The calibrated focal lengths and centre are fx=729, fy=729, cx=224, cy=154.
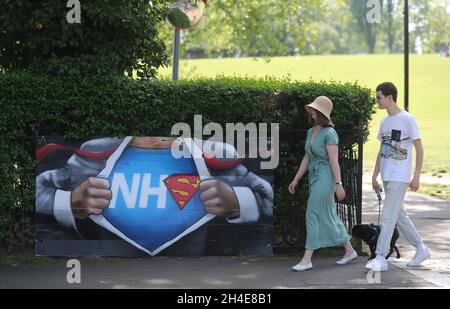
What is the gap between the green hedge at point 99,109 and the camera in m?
8.52

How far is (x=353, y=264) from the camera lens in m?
8.50

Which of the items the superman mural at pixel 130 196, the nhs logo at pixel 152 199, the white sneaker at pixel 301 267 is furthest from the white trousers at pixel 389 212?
the nhs logo at pixel 152 199

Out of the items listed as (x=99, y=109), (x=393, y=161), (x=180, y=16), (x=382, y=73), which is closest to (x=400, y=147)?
(x=393, y=161)

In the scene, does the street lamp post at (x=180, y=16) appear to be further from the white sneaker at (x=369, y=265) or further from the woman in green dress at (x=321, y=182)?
the white sneaker at (x=369, y=265)

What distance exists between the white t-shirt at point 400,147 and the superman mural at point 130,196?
186cm

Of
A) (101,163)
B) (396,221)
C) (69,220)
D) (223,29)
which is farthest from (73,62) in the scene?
(223,29)

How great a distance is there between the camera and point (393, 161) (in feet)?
26.4

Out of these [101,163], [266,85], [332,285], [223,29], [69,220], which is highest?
[223,29]

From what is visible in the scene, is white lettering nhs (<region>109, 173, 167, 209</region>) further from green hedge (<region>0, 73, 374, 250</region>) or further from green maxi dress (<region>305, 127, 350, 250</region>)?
green maxi dress (<region>305, 127, 350, 250</region>)

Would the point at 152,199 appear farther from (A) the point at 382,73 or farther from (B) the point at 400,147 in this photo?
(A) the point at 382,73

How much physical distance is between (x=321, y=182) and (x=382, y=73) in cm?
6332

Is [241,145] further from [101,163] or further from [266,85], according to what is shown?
[101,163]

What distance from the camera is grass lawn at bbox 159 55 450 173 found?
4405cm

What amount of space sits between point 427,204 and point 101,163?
8803 mm
